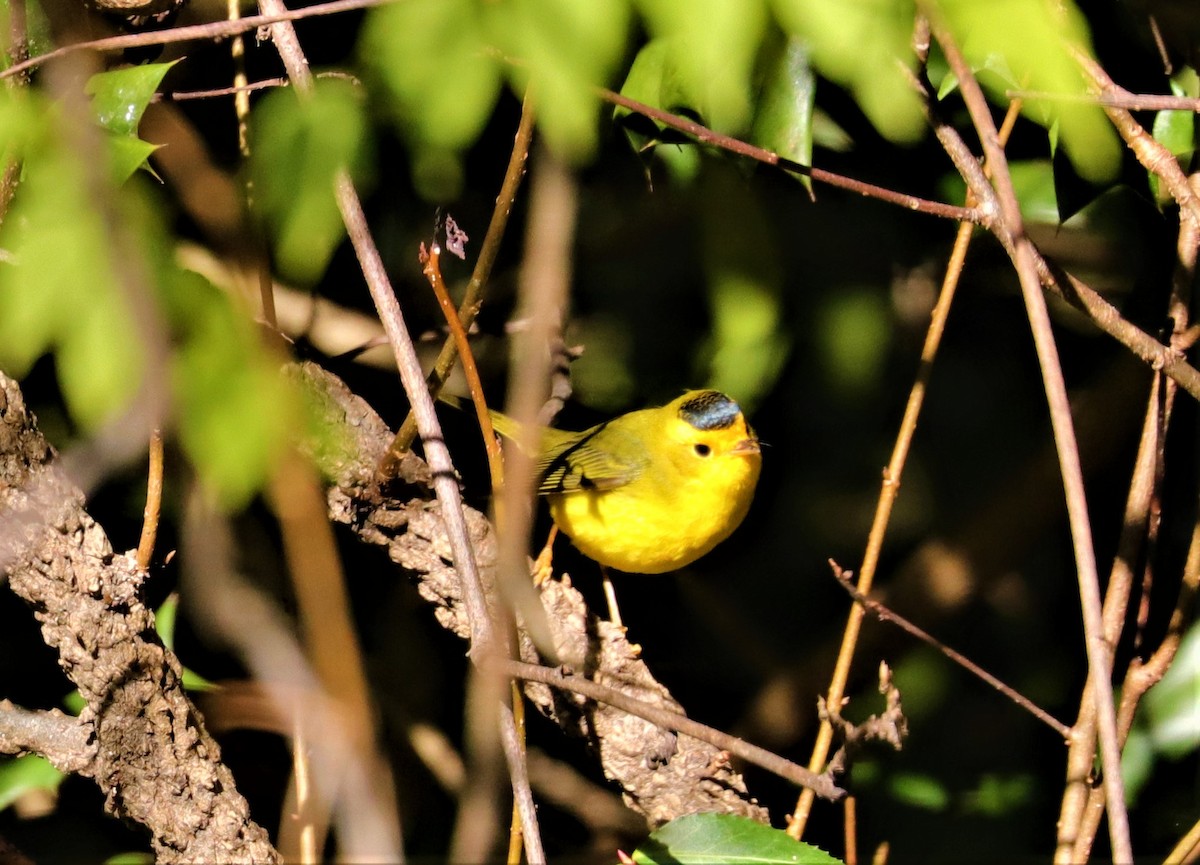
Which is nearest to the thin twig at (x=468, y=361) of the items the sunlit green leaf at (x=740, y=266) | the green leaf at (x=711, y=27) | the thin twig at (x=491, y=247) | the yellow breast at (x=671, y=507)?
the thin twig at (x=491, y=247)

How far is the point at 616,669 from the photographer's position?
2.48 metres

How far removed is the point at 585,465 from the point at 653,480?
18 centimetres

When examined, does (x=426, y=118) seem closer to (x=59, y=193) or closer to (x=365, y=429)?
(x=59, y=193)

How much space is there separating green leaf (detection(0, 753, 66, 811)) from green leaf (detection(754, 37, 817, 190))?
1.93m

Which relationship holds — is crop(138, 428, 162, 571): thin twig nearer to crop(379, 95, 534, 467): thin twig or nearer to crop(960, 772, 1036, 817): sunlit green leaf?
crop(379, 95, 534, 467): thin twig

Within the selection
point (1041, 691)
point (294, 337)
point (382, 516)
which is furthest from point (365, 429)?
point (1041, 691)

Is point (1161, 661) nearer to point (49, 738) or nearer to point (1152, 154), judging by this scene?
point (1152, 154)

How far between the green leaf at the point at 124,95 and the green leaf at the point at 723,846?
1409 millimetres

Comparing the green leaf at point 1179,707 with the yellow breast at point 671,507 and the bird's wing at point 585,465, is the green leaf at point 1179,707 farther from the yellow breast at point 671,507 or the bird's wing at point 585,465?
the bird's wing at point 585,465

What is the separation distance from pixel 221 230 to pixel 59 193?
91 centimetres

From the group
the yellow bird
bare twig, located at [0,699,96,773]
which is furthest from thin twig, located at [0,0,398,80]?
the yellow bird

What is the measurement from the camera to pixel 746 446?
2930 mm

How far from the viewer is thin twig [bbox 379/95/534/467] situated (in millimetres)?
1879

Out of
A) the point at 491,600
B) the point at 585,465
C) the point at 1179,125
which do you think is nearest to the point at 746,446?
the point at 585,465
